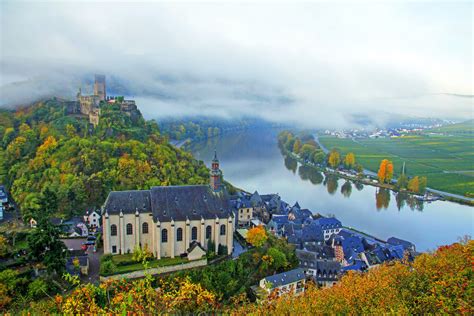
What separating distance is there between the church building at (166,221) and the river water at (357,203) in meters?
19.9

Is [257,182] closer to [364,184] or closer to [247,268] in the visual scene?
[364,184]

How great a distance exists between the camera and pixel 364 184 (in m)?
58.1

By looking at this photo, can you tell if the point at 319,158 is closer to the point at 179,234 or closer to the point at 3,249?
the point at 179,234

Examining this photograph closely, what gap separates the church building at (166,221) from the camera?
2320cm

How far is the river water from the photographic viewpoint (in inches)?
1469

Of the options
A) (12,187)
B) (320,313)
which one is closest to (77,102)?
(12,187)

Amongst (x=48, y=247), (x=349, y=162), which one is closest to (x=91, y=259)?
(x=48, y=247)

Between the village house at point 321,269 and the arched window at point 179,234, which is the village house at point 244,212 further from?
the arched window at point 179,234

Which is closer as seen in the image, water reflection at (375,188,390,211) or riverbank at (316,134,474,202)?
water reflection at (375,188,390,211)

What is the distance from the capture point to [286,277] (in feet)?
74.3

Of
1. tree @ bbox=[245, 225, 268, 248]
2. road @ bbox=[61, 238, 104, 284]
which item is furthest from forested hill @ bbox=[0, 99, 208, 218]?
tree @ bbox=[245, 225, 268, 248]

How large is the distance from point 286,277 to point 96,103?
4134 centimetres

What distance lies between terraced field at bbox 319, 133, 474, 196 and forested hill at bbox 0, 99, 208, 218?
41.3 metres

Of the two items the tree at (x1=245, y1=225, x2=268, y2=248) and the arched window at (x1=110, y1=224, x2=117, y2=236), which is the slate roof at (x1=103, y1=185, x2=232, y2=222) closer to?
the arched window at (x1=110, y1=224, x2=117, y2=236)
